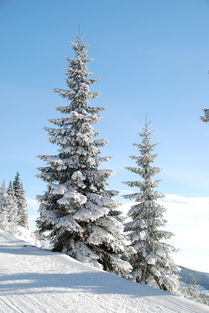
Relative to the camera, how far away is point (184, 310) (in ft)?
25.6

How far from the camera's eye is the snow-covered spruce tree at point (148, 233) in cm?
1909

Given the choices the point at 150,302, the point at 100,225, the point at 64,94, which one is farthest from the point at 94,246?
the point at 64,94

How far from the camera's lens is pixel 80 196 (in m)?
15.1

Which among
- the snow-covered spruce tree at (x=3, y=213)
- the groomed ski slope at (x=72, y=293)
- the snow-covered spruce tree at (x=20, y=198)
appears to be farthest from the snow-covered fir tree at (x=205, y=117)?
the snow-covered spruce tree at (x=20, y=198)

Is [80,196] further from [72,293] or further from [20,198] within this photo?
[20,198]

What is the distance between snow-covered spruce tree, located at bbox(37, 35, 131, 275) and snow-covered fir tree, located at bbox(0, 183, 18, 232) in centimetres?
4163

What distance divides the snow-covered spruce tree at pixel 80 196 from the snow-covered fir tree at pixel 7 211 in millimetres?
41632

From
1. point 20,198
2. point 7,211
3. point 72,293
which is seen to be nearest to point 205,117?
point 72,293

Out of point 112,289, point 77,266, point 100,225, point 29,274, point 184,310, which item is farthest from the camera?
point 100,225

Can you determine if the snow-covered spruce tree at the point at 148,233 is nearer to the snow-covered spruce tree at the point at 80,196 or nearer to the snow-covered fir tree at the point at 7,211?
the snow-covered spruce tree at the point at 80,196

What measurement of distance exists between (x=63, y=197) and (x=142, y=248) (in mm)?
7692

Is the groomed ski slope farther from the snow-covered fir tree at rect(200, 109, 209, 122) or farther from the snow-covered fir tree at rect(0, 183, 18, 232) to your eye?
the snow-covered fir tree at rect(0, 183, 18, 232)

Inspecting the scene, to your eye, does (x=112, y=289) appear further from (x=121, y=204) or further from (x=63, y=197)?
(x=121, y=204)

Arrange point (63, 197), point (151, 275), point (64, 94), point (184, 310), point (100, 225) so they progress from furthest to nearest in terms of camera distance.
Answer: point (151, 275)
point (64, 94)
point (100, 225)
point (63, 197)
point (184, 310)
